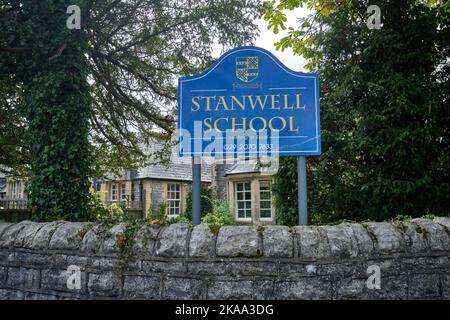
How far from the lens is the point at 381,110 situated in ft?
20.2

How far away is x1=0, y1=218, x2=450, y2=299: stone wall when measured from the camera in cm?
334

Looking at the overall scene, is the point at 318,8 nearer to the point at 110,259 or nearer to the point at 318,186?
the point at 318,186

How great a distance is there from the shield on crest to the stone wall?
195 centimetres

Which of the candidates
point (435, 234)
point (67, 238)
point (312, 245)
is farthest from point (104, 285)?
point (435, 234)

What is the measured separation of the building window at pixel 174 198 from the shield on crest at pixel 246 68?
16.5 metres

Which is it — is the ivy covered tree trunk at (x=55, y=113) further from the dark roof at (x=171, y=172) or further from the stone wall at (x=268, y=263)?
the dark roof at (x=171, y=172)

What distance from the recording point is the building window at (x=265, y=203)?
1627cm

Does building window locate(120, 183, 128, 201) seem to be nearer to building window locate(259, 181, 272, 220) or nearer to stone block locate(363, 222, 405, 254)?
building window locate(259, 181, 272, 220)

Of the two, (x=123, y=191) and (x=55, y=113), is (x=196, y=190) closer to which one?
(x=55, y=113)

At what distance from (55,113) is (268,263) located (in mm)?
3709

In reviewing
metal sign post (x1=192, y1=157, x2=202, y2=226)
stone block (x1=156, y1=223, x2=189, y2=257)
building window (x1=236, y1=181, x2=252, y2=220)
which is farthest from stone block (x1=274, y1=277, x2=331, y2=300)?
building window (x1=236, y1=181, x2=252, y2=220)

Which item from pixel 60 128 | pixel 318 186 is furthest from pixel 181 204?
pixel 60 128

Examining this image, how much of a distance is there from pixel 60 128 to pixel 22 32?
1.41 metres
